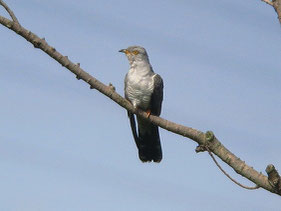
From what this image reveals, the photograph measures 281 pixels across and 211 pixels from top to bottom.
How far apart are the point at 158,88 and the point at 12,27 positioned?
10.5 ft

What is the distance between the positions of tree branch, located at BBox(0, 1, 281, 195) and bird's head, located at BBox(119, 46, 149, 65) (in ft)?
8.47

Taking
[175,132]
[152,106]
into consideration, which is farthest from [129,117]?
[175,132]

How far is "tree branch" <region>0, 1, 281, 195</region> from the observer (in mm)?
4270

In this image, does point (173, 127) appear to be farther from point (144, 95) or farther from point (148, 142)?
point (148, 142)

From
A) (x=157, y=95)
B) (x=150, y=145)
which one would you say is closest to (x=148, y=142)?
(x=150, y=145)

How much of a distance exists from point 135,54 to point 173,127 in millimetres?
2932

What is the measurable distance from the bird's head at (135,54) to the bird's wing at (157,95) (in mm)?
323

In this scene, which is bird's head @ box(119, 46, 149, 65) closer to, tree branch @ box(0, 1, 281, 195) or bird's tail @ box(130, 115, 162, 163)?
bird's tail @ box(130, 115, 162, 163)

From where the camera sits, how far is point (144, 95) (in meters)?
7.23

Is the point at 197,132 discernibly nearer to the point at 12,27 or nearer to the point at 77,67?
the point at 77,67

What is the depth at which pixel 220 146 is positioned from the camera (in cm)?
441

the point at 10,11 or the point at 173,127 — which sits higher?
the point at 10,11

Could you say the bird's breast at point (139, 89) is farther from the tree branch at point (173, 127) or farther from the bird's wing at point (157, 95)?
the tree branch at point (173, 127)

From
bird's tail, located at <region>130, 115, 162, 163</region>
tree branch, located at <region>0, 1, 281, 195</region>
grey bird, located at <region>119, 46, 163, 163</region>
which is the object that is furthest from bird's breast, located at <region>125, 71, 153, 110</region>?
tree branch, located at <region>0, 1, 281, 195</region>
